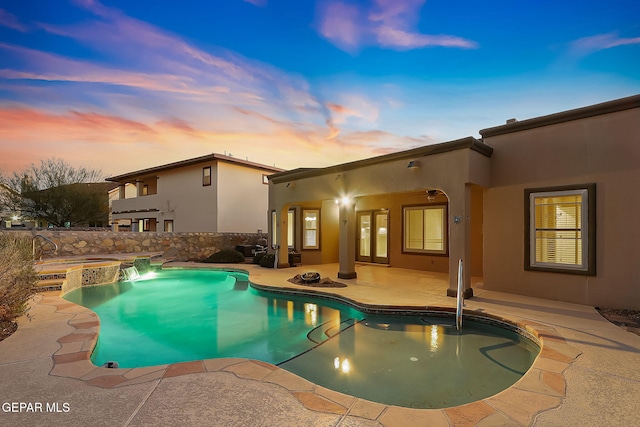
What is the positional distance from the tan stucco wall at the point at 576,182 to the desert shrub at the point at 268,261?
7.54 meters

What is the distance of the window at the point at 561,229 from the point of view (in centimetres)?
629

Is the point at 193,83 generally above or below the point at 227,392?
above

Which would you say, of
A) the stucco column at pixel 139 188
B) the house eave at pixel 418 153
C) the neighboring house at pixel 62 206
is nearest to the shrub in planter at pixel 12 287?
the house eave at pixel 418 153

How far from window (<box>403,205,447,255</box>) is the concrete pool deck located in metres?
6.85

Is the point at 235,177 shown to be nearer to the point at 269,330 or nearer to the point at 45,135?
the point at 45,135

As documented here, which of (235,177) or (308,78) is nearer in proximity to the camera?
(308,78)

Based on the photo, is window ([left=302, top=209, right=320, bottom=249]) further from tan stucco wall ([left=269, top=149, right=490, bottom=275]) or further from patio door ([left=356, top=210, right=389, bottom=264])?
patio door ([left=356, top=210, right=389, bottom=264])

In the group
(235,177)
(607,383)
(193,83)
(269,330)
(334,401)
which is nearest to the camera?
(334,401)

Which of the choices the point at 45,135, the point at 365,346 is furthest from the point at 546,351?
the point at 45,135

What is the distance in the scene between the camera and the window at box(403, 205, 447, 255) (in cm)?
1107

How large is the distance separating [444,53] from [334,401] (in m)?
10.6

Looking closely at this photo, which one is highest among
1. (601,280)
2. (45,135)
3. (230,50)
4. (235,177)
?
(230,50)

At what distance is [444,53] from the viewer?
9719mm

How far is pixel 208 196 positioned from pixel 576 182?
15888 mm
